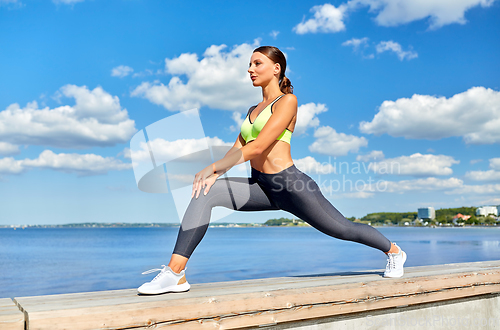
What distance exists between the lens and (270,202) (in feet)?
9.27

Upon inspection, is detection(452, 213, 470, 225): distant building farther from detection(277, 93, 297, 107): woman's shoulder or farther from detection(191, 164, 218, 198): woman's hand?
detection(191, 164, 218, 198): woman's hand

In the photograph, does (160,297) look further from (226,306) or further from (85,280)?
(85,280)

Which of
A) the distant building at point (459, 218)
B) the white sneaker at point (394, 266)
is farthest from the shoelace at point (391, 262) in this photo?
the distant building at point (459, 218)

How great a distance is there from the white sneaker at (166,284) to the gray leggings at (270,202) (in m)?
0.14

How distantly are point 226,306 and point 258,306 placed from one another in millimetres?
216

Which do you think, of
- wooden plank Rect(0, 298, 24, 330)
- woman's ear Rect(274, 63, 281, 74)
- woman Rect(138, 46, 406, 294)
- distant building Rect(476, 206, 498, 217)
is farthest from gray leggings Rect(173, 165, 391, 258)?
distant building Rect(476, 206, 498, 217)

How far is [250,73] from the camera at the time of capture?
9.49 feet

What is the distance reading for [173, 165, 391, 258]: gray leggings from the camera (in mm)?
2445

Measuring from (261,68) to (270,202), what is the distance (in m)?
1.01

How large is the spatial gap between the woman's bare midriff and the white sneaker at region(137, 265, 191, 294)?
905 mm

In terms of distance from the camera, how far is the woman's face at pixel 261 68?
2.85 m

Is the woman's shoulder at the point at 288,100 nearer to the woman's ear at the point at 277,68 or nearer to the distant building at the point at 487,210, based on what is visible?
the woman's ear at the point at 277,68

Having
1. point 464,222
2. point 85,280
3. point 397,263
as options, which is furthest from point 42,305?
point 464,222

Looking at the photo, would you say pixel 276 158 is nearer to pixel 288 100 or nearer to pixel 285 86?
pixel 288 100
